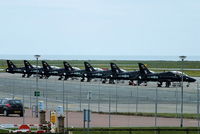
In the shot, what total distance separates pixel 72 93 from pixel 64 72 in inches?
1352

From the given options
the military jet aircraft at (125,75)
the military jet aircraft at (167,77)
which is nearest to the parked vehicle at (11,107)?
the military jet aircraft at (167,77)

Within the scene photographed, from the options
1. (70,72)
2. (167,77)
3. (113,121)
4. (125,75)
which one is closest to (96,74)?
(70,72)

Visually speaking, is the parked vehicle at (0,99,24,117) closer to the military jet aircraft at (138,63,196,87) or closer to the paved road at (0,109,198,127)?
the paved road at (0,109,198,127)

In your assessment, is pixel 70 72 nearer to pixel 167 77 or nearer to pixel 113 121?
pixel 167 77

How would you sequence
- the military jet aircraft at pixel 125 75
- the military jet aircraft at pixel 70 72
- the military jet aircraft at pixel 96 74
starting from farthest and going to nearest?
the military jet aircraft at pixel 70 72 < the military jet aircraft at pixel 96 74 < the military jet aircraft at pixel 125 75

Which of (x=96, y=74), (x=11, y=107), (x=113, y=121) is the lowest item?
(x=113, y=121)

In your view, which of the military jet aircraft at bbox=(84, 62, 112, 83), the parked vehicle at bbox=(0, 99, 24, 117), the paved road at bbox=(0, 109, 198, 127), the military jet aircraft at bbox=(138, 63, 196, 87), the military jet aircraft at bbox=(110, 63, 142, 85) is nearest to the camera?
the paved road at bbox=(0, 109, 198, 127)

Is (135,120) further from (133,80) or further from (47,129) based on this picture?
(133,80)

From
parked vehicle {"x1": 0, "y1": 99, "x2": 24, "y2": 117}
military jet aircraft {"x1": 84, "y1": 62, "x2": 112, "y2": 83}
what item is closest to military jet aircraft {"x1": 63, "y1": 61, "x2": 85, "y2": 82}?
military jet aircraft {"x1": 84, "y1": 62, "x2": 112, "y2": 83}

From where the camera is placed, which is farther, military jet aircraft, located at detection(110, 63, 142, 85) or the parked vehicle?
military jet aircraft, located at detection(110, 63, 142, 85)

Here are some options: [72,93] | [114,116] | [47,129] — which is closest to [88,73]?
[72,93]

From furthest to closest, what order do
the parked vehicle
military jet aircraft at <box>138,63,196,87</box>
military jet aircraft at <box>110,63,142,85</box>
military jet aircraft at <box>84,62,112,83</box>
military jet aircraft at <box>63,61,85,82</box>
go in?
military jet aircraft at <box>63,61,85,82</box>
military jet aircraft at <box>84,62,112,83</box>
military jet aircraft at <box>110,63,142,85</box>
military jet aircraft at <box>138,63,196,87</box>
the parked vehicle

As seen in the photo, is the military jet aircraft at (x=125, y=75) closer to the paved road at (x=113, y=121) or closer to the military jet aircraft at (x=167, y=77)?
the military jet aircraft at (x=167, y=77)

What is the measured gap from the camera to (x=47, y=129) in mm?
36719
